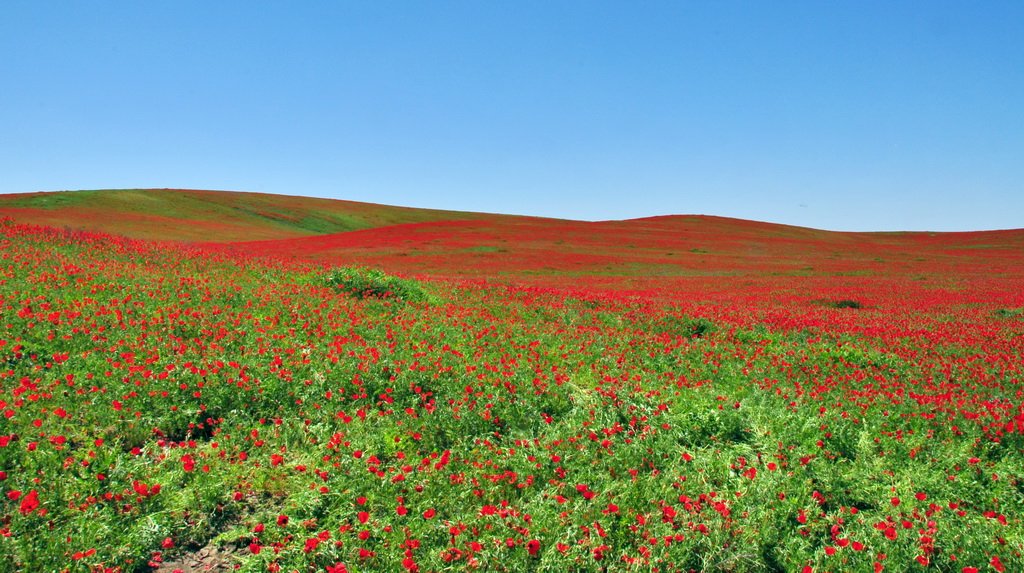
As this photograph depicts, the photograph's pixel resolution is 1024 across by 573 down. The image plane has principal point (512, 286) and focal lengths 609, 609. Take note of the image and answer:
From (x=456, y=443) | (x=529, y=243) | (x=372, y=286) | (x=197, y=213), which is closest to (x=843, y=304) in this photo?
(x=372, y=286)

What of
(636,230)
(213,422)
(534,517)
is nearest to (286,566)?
(534,517)

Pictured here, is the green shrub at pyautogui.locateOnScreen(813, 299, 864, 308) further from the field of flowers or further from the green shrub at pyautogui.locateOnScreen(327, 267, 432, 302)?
the green shrub at pyautogui.locateOnScreen(327, 267, 432, 302)

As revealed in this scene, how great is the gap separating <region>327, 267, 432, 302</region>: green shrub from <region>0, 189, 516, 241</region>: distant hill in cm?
3570

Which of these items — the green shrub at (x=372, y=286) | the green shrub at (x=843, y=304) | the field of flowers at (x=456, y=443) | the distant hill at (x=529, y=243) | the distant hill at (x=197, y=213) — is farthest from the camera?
the distant hill at (x=197, y=213)

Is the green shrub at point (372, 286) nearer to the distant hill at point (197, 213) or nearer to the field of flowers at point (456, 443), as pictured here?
the field of flowers at point (456, 443)

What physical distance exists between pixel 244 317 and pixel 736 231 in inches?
2663

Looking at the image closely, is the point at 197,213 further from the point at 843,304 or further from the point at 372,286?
the point at 843,304

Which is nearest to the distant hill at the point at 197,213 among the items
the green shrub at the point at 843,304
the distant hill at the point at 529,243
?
the distant hill at the point at 529,243

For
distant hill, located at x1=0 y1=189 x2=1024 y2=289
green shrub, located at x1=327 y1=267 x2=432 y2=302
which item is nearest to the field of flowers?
green shrub, located at x1=327 y1=267 x2=432 y2=302

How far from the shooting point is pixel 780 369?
10.3m

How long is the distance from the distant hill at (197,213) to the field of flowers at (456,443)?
132 feet

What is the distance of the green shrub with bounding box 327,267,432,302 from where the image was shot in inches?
535

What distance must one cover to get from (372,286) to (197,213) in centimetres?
6957

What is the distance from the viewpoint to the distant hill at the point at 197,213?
53531 mm
